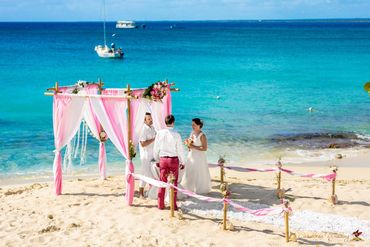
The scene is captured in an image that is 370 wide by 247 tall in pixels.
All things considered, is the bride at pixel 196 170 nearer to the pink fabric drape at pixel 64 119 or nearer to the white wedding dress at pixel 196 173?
the white wedding dress at pixel 196 173

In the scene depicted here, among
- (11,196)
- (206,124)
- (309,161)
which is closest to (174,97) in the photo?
(206,124)

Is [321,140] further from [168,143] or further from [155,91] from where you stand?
[168,143]

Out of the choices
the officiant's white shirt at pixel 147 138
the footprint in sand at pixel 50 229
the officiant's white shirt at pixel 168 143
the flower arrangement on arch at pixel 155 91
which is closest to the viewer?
the footprint in sand at pixel 50 229

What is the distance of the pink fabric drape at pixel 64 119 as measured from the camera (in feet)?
39.9

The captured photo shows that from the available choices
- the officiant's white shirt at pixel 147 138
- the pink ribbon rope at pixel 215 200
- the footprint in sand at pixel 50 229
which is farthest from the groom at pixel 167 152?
the footprint in sand at pixel 50 229

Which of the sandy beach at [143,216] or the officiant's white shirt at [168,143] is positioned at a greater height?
the officiant's white shirt at [168,143]

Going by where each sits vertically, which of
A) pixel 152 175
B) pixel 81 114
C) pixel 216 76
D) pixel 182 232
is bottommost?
pixel 182 232

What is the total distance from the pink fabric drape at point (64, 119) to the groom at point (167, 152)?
7.63ft

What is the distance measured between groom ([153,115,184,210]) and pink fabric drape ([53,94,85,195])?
2.32m

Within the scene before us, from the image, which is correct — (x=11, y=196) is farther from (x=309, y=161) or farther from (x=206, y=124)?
(x=206, y=124)

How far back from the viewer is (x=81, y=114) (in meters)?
12.3

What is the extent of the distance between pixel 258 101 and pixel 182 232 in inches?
910

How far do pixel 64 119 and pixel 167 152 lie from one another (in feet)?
9.20

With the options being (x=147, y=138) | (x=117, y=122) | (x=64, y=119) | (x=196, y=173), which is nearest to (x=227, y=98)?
(x=196, y=173)
